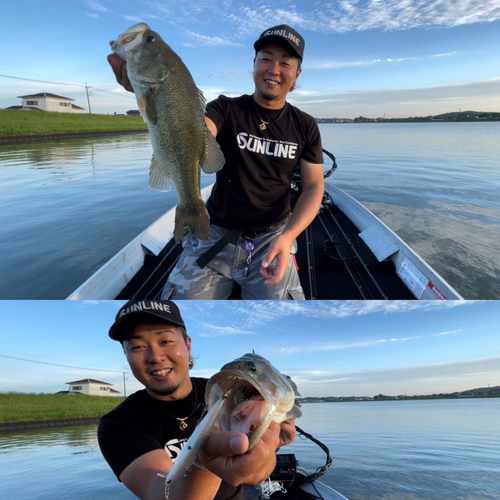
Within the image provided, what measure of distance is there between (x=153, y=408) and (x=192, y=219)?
1.22m

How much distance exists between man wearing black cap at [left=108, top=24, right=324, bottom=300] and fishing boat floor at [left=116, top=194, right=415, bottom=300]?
55cm

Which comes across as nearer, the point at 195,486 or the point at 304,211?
the point at 195,486

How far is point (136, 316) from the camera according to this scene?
2.31 m

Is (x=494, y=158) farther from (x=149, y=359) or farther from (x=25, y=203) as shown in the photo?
(x=149, y=359)

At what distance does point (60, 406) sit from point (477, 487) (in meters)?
48.8

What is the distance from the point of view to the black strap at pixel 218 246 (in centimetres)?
315

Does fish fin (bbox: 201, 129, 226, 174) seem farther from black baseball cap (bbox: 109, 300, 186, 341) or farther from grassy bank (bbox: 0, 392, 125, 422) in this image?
grassy bank (bbox: 0, 392, 125, 422)

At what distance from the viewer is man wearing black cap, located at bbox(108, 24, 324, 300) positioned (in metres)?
2.89

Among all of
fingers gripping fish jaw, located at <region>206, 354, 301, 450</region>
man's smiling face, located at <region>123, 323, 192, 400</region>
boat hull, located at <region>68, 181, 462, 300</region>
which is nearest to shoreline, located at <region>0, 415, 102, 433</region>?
boat hull, located at <region>68, 181, 462, 300</region>

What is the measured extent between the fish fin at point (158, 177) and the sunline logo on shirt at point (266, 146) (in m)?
1.01

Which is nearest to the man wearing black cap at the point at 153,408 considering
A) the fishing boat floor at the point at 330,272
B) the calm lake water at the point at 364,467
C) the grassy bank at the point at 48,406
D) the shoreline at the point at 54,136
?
the fishing boat floor at the point at 330,272

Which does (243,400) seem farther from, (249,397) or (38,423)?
(38,423)

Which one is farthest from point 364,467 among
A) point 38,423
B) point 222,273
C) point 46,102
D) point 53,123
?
point 46,102

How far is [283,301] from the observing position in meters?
3.32
